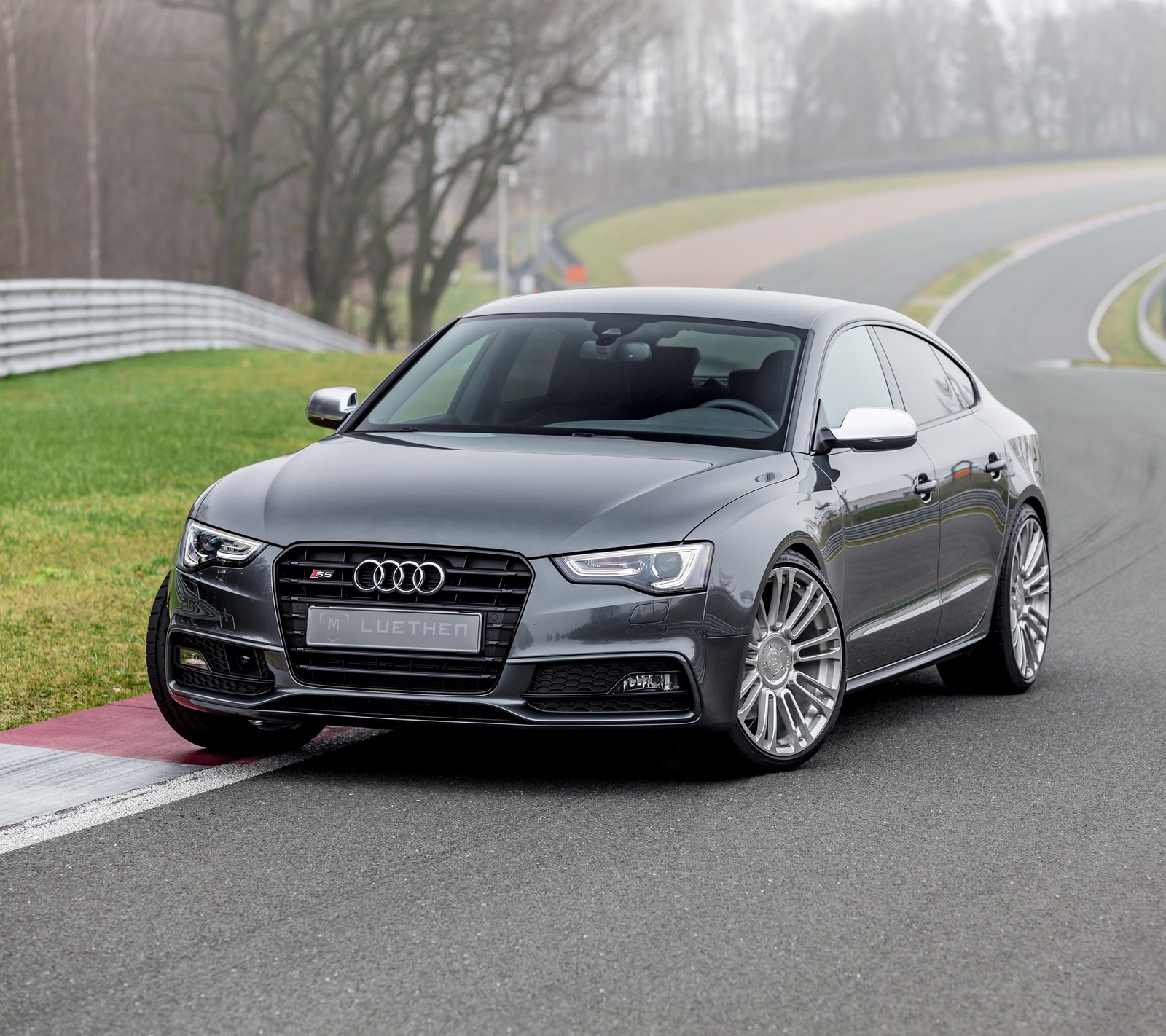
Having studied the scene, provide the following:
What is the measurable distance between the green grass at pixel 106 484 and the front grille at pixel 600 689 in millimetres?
2249

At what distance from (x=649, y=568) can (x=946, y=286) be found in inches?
2561

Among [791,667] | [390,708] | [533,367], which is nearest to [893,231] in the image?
[533,367]

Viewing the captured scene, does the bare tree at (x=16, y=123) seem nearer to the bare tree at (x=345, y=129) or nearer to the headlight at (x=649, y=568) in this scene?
the bare tree at (x=345, y=129)

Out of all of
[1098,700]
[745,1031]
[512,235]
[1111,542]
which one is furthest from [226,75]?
[512,235]

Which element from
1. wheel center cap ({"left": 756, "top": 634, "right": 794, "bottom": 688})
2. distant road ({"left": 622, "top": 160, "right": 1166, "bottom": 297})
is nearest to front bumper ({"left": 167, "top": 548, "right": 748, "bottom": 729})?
wheel center cap ({"left": 756, "top": 634, "right": 794, "bottom": 688})

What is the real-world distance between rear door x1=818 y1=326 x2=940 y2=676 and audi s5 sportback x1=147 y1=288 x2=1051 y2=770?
1 centimetres

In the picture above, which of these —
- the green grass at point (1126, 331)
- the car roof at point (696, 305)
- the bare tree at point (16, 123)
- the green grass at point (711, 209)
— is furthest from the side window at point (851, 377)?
the green grass at point (711, 209)

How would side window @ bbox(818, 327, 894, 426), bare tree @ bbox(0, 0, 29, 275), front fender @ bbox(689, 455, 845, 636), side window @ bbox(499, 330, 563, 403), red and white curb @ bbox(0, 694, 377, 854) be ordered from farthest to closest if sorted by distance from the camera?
1. bare tree @ bbox(0, 0, 29, 275)
2. side window @ bbox(499, 330, 563, 403)
3. side window @ bbox(818, 327, 894, 426)
4. front fender @ bbox(689, 455, 845, 636)
5. red and white curb @ bbox(0, 694, 377, 854)

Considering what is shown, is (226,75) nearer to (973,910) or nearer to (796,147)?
(973,910)

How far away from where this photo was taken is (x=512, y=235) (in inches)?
5246

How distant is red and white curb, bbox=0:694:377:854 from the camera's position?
5434 mm

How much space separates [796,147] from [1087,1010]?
15134 centimetres

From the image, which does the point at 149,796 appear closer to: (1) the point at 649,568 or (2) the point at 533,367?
(1) the point at 649,568

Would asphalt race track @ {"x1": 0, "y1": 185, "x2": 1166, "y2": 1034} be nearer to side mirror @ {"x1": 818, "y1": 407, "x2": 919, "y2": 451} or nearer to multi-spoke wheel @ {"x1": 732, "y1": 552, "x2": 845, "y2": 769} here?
multi-spoke wheel @ {"x1": 732, "y1": 552, "x2": 845, "y2": 769}
